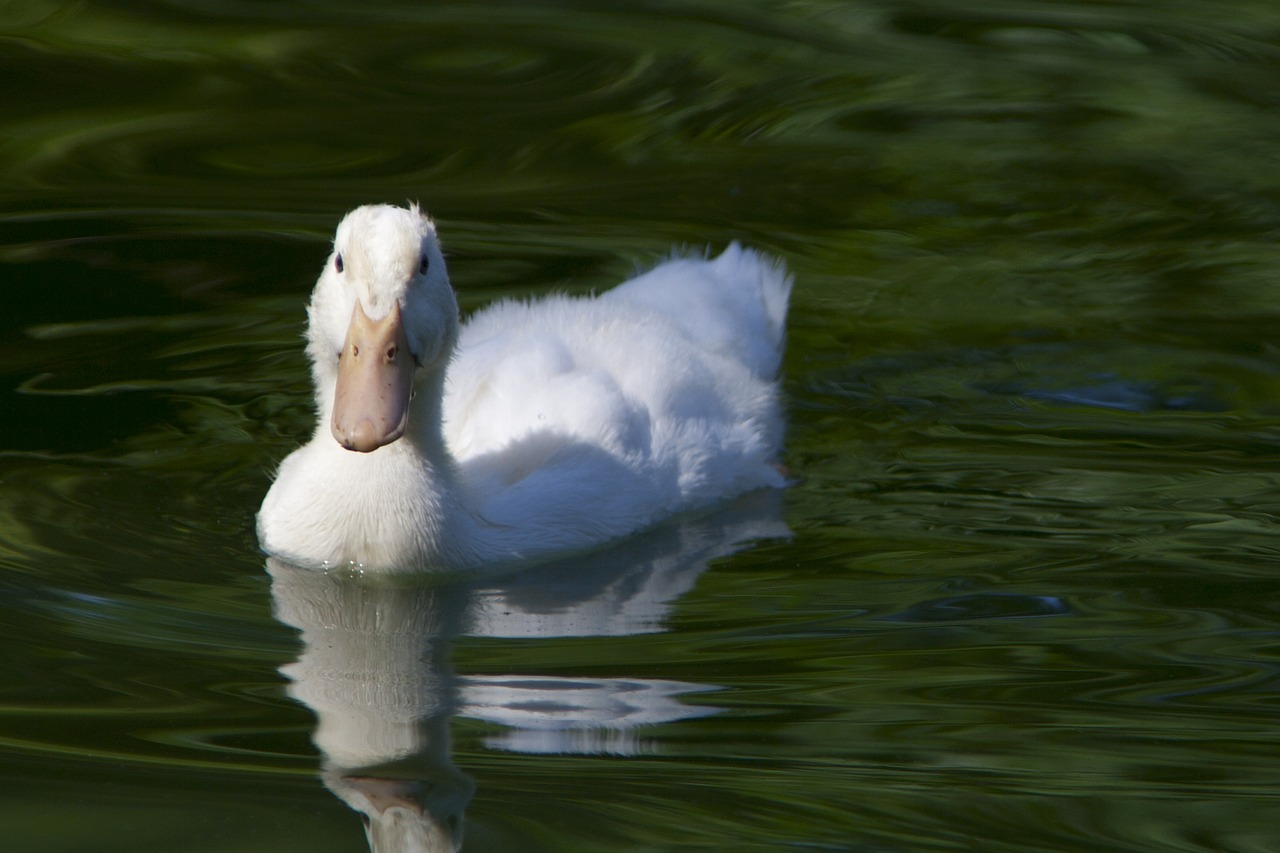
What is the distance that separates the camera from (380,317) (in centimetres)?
511

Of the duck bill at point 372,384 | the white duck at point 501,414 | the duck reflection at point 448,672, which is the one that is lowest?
the duck reflection at point 448,672

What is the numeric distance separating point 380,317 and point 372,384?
208 mm

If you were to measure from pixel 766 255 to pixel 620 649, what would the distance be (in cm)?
314

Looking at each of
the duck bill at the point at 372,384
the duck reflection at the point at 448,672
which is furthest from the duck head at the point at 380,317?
the duck reflection at the point at 448,672

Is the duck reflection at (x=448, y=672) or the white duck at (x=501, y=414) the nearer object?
the duck reflection at (x=448, y=672)

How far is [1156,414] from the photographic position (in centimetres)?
704

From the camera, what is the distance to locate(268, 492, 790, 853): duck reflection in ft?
13.6

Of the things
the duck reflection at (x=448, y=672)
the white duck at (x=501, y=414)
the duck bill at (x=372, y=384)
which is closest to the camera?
the duck reflection at (x=448, y=672)

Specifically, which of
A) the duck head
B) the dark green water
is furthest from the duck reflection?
the duck head

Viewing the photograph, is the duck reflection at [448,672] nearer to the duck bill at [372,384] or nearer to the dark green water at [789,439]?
the dark green water at [789,439]

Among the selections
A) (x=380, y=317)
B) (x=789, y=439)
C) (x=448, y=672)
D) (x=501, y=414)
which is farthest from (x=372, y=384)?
(x=789, y=439)

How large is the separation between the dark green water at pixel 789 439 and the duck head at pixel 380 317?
63 centimetres

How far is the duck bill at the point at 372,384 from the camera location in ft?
16.2

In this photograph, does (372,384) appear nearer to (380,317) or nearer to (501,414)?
(380,317)
